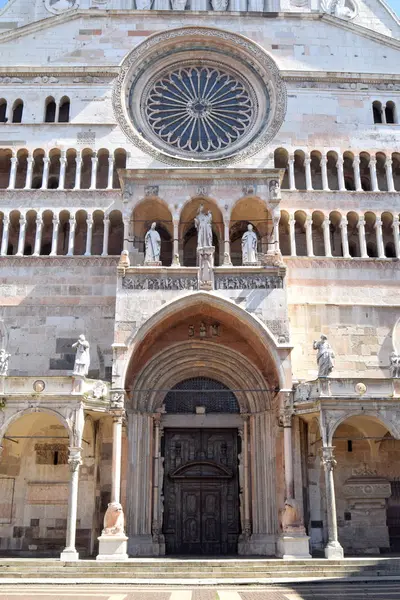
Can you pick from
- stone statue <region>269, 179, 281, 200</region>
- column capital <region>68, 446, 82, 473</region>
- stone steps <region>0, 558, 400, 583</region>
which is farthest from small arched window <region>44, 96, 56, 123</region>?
stone steps <region>0, 558, 400, 583</region>

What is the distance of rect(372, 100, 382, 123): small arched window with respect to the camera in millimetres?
25734

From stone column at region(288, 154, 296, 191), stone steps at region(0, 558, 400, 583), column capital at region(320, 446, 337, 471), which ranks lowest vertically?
stone steps at region(0, 558, 400, 583)

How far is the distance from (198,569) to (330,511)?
4148 millimetres

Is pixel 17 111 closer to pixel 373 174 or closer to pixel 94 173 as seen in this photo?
pixel 94 173

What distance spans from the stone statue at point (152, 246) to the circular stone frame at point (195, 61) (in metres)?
3.80

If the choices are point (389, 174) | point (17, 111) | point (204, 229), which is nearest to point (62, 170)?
point (17, 111)

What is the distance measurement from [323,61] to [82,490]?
17917 millimetres

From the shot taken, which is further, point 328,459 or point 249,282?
point 249,282

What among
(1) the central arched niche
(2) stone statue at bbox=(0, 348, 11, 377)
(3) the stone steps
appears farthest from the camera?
(1) the central arched niche

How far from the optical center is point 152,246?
21.7 meters

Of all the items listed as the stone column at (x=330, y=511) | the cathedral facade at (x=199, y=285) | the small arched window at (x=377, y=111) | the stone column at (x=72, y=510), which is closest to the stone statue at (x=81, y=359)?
the cathedral facade at (x=199, y=285)

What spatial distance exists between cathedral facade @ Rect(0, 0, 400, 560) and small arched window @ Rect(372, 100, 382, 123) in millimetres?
212

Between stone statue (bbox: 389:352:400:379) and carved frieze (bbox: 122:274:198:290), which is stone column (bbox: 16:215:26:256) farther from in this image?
stone statue (bbox: 389:352:400:379)

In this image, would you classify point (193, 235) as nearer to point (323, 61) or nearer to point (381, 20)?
point (323, 61)
